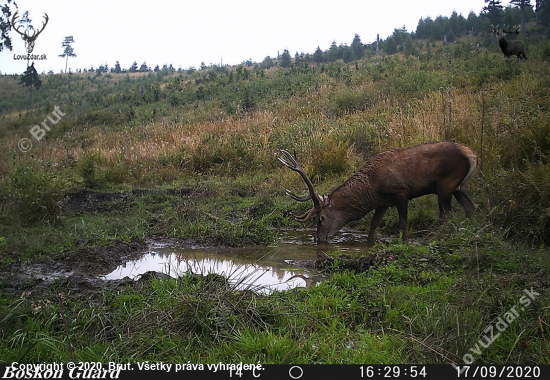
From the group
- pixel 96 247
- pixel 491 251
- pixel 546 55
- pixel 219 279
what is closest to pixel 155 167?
pixel 96 247

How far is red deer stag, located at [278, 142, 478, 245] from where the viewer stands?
6574 mm

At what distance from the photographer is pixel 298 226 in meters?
8.38

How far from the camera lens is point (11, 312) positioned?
354cm

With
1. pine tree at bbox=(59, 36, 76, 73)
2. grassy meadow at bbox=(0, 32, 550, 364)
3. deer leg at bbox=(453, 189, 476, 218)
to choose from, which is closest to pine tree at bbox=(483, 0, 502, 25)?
grassy meadow at bbox=(0, 32, 550, 364)

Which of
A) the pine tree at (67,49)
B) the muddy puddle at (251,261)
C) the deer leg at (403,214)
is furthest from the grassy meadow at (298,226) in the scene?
the pine tree at (67,49)

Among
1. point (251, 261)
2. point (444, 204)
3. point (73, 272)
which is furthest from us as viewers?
point (444, 204)

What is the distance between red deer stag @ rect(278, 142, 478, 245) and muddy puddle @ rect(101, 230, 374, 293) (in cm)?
51

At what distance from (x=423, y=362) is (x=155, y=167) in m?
11.5

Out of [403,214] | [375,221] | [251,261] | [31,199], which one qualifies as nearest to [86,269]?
[251,261]

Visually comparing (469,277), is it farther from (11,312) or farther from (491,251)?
(11,312)

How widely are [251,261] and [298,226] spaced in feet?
8.16

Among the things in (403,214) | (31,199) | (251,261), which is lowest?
(251,261)

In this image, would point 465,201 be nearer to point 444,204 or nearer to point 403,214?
point 444,204

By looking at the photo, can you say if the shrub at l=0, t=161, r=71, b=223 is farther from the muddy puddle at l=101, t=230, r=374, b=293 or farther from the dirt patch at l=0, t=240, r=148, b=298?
the muddy puddle at l=101, t=230, r=374, b=293
